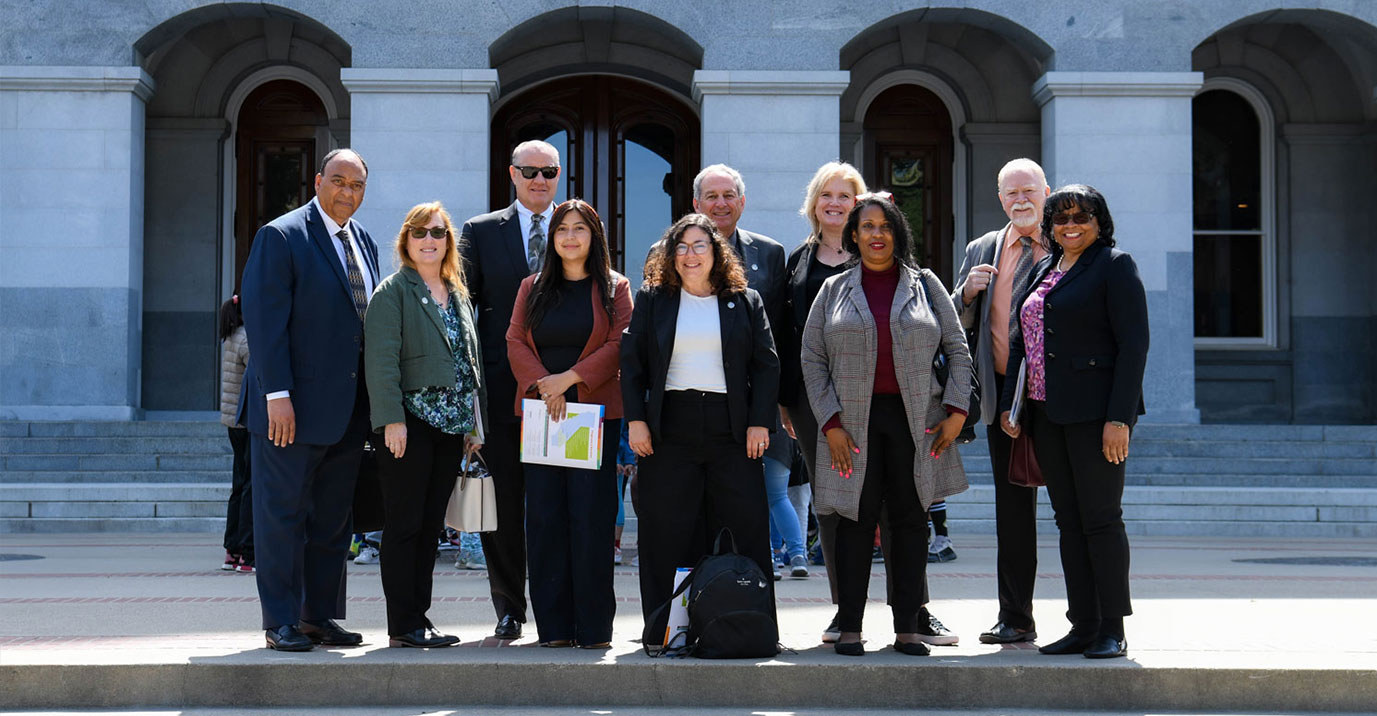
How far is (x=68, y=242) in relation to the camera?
612 inches

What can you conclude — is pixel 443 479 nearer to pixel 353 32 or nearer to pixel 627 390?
pixel 627 390

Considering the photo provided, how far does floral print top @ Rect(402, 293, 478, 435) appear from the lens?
6316 mm

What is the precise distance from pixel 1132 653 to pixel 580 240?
2813mm

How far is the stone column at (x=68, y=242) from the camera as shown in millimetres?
15359

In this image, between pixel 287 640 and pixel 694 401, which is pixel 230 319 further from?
pixel 694 401

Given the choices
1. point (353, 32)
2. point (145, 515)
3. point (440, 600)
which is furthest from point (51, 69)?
point (440, 600)

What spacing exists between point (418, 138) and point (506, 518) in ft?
31.1

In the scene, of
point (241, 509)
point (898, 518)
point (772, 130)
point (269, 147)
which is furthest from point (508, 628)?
point (269, 147)

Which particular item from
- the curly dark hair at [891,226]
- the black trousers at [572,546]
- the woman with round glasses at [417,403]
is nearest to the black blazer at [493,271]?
the woman with round glasses at [417,403]

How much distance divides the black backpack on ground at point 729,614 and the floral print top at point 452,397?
3.94 ft

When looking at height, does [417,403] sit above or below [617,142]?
below

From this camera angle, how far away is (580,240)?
6344 millimetres

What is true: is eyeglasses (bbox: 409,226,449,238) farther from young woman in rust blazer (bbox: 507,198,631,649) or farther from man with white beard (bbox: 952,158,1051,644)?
man with white beard (bbox: 952,158,1051,644)

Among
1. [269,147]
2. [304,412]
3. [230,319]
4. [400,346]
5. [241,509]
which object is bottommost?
[241,509]
